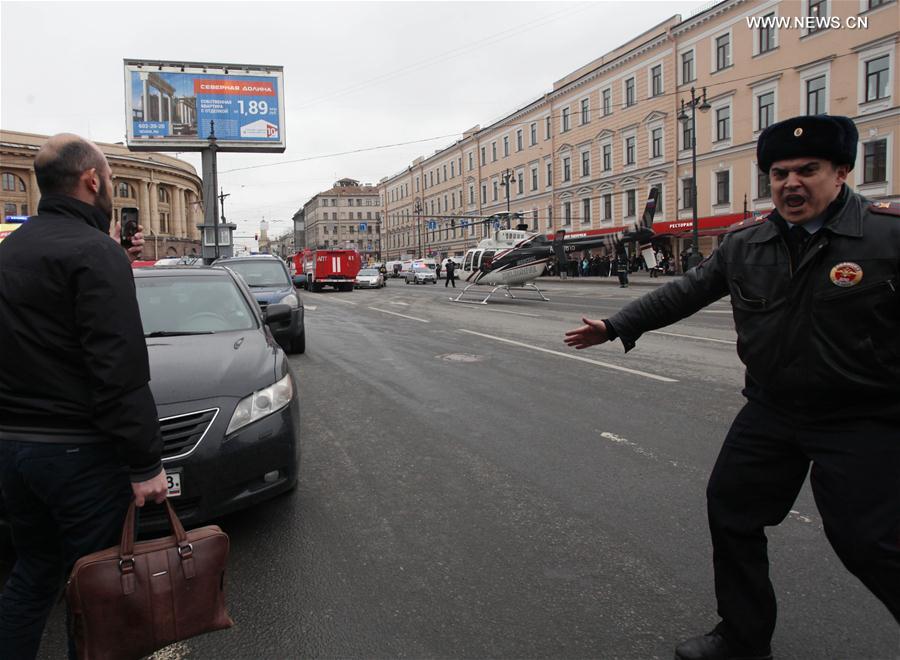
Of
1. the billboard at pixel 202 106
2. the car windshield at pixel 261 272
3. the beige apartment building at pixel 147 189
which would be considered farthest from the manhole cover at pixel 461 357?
the beige apartment building at pixel 147 189

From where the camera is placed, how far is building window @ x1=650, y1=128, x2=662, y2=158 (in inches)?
1706

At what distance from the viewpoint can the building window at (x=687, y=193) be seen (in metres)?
40.5

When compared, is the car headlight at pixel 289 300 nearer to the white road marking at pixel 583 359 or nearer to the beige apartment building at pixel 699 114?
the white road marking at pixel 583 359

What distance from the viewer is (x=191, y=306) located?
5012mm

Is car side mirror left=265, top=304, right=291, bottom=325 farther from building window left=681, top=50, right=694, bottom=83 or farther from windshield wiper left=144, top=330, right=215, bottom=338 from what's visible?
building window left=681, top=50, right=694, bottom=83

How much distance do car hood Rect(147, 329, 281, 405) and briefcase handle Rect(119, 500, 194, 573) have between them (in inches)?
50.0

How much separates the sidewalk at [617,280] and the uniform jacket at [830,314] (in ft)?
100

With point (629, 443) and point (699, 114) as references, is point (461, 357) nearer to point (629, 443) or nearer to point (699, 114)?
point (629, 443)

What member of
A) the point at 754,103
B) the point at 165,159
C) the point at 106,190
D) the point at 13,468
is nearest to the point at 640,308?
the point at 106,190

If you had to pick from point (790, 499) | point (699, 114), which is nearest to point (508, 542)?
point (790, 499)

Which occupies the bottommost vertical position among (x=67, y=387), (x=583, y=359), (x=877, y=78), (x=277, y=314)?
(x=583, y=359)

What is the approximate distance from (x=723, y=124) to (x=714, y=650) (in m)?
41.9

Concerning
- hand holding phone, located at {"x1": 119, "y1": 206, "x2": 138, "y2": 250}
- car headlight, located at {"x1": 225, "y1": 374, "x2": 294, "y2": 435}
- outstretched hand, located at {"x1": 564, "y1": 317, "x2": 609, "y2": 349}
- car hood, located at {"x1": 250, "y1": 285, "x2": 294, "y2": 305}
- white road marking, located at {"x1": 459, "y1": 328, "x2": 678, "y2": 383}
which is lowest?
white road marking, located at {"x1": 459, "y1": 328, "x2": 678, "y2": 383}

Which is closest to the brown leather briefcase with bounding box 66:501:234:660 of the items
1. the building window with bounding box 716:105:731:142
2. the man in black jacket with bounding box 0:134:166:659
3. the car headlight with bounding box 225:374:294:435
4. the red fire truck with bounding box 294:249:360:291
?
the man in black jacket with bounding box 0:134:166:659
